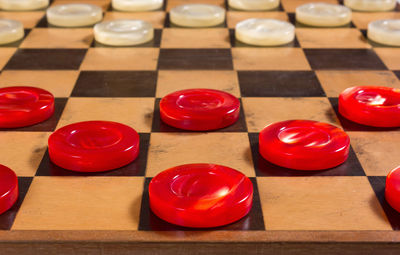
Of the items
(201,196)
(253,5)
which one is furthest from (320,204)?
(253,5)

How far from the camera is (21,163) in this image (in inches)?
62.6

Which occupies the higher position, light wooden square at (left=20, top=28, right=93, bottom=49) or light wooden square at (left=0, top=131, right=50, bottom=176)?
light wooden square at (left=0, top=131, right=50, bottom=176)

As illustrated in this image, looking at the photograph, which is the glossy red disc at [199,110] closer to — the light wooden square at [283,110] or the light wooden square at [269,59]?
the light wooden square at [283,110]

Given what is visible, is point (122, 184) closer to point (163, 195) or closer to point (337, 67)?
point (163, 195)

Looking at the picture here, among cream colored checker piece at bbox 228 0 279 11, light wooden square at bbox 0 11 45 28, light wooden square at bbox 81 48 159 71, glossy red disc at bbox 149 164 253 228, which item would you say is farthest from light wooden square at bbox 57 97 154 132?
cream colored checker piece at bbox 228 0 279 11

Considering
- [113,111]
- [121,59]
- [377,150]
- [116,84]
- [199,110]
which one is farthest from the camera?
[121,59]

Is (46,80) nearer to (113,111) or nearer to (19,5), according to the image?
(113,111)

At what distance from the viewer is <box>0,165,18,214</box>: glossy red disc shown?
4.38 feet

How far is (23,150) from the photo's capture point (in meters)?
1.66

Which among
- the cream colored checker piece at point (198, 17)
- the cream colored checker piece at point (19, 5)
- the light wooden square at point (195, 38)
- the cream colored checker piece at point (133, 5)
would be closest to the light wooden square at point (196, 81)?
the light wooden square at point (195, 38)

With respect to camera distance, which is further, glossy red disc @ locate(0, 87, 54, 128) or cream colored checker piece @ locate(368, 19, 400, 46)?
cream colored checker piece @ locate(368, 19, 400, 46)

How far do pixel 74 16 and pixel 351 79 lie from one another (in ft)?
4.40

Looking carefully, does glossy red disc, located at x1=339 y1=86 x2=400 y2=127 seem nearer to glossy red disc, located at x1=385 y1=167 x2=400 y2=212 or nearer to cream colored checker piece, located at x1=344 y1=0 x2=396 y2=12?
glossy red disc, located at x1=385 y1=167 x2=400 y2=212

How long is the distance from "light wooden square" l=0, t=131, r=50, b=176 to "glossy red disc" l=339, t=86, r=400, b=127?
936mm
